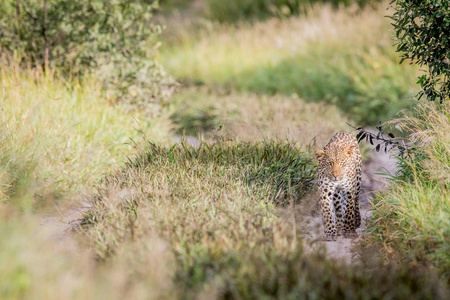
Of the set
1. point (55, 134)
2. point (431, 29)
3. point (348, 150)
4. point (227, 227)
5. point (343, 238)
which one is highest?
point (431, 29)

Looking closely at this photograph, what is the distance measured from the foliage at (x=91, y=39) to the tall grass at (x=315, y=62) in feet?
12.0

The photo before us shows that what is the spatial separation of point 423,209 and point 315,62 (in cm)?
806

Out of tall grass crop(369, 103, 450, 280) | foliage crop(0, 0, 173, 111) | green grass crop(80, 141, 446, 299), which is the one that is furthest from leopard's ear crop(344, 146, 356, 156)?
foliage crop(0, 0, 173, 111)

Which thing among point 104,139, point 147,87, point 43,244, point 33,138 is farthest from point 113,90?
point 43,244

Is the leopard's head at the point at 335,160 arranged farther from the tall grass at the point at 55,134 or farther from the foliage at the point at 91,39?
the foliage at the point at 91,39

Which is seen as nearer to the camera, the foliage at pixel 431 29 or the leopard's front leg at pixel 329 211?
the leopard's front leg at pixel 329 211

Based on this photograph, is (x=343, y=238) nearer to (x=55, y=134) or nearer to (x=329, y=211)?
(x=329, y=211)

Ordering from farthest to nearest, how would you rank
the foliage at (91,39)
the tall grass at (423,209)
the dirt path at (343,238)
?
1. the foliage at (91,39)
2. the dirt path at (343,238)
3. the tall grass at (423,209)

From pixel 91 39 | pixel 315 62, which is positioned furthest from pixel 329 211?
pixel 315 62

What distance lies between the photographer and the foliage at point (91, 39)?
823 cm

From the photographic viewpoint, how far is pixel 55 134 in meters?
6.48

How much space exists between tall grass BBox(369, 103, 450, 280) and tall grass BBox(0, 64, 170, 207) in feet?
8.78

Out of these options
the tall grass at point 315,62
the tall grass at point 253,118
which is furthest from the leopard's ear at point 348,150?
the tall grass at point 315,62

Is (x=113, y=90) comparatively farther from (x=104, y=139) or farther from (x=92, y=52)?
(x=104, y=139)
